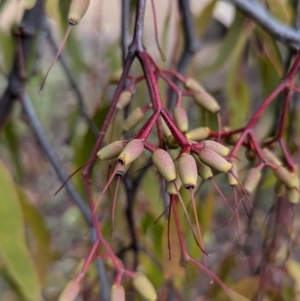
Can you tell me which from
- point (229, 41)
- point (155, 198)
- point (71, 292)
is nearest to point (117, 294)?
point (71, 292)

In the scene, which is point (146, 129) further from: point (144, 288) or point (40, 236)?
point (40, 236)

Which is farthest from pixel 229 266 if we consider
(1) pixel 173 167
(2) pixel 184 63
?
(1) pixel 173 167

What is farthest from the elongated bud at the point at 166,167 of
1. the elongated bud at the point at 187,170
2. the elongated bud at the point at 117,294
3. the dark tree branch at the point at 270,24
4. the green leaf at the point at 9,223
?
the dark tree branch at the point at 270,24

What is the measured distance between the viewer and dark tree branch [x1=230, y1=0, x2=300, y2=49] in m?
0.58

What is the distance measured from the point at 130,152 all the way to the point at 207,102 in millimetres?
186

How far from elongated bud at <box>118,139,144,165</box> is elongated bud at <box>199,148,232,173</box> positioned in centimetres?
4

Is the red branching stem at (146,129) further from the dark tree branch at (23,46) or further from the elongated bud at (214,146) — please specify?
the dark tree branch at (23,46)

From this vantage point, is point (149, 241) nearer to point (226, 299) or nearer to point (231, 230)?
point (226, 299)

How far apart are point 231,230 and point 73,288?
170 cm

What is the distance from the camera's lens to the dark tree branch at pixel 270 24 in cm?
58

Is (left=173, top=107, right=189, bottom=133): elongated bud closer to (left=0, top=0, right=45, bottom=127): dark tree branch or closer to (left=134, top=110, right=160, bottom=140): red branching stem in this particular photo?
(left=134, top=110, right=160, bottom=140): red branching stem

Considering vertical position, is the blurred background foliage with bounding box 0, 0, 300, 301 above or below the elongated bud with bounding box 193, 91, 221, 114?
below

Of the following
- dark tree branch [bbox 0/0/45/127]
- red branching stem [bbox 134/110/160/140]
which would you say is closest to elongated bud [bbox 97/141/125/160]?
red branching stem [bbox 134/110/160/140]

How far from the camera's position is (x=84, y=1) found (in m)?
0.32
